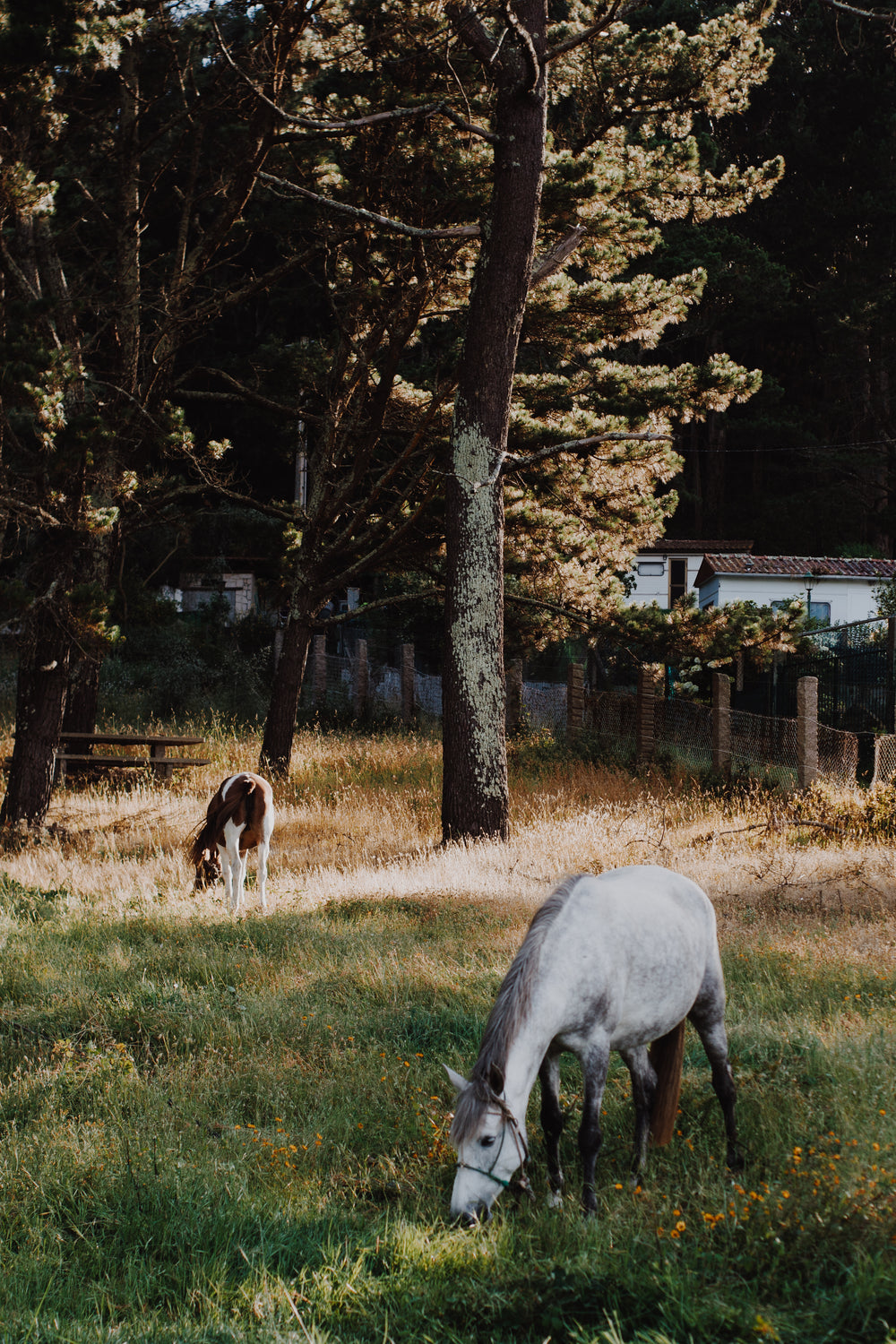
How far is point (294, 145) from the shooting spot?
1398 cm

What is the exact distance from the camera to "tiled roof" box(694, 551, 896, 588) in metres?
32.5

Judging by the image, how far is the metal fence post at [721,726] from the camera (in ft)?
48.1

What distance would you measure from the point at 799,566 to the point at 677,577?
26.0 ft

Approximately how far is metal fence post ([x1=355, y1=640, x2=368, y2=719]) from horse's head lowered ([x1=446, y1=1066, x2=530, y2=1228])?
19.2 meters

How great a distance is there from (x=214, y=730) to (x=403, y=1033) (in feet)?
44.6

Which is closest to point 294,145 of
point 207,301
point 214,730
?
point 207,301

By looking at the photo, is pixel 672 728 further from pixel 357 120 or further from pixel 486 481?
pixel 357 120

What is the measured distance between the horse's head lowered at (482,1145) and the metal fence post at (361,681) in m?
19.2

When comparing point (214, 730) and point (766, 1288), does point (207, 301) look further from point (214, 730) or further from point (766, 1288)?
point (766, 1288)

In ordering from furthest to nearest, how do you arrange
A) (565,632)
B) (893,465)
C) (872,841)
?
(893,465) < (565,632) < (872,841)

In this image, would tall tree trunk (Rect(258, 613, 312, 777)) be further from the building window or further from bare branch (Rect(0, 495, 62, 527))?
the building window

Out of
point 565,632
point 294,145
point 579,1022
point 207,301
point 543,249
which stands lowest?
point 579,1022

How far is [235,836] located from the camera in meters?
9.34

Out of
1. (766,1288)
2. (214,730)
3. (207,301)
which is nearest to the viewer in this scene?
(766,1288)
